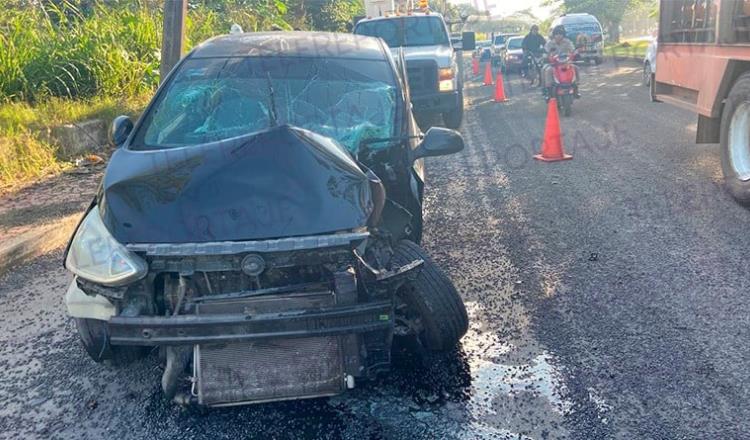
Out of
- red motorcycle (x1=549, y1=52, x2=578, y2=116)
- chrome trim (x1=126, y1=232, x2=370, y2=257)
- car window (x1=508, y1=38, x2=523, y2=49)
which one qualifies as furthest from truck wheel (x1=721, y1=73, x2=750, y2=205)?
car window (x1=508, y1=38, x2=523, y2=49)

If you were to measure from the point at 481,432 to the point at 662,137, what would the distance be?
23.8 ft

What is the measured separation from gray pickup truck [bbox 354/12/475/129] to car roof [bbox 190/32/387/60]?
4.80 m

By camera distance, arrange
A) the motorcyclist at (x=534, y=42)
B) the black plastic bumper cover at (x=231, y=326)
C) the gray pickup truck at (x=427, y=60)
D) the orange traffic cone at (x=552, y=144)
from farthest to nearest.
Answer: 1. the motorcyclist at (x=534, y=42)
2. the gray pickup truck at (x=427, y=60)
3. the orange traffic cone at (x=552, y=144)
4. the black plastic bumper cover at (x=231, y=326)

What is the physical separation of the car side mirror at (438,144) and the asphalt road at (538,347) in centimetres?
104

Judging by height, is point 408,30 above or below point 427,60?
above

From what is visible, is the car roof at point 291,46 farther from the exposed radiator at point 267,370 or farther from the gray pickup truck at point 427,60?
the gray pickup truck at point 427,60

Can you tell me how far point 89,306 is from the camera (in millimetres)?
2963

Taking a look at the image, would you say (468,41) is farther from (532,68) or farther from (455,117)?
(532,68)

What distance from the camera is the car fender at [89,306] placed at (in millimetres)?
2912

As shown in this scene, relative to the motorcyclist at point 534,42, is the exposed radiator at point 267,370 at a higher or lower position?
lower

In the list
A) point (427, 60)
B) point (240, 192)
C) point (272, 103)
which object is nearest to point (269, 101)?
point (272, 103)

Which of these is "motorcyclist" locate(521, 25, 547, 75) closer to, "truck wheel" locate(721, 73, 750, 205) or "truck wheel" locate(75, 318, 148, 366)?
"truck wheel" locate(721, 73, 750, 205)

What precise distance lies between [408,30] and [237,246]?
9648 mm

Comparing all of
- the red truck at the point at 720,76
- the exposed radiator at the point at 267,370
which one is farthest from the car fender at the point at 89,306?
the red truck at the point at 720,76
